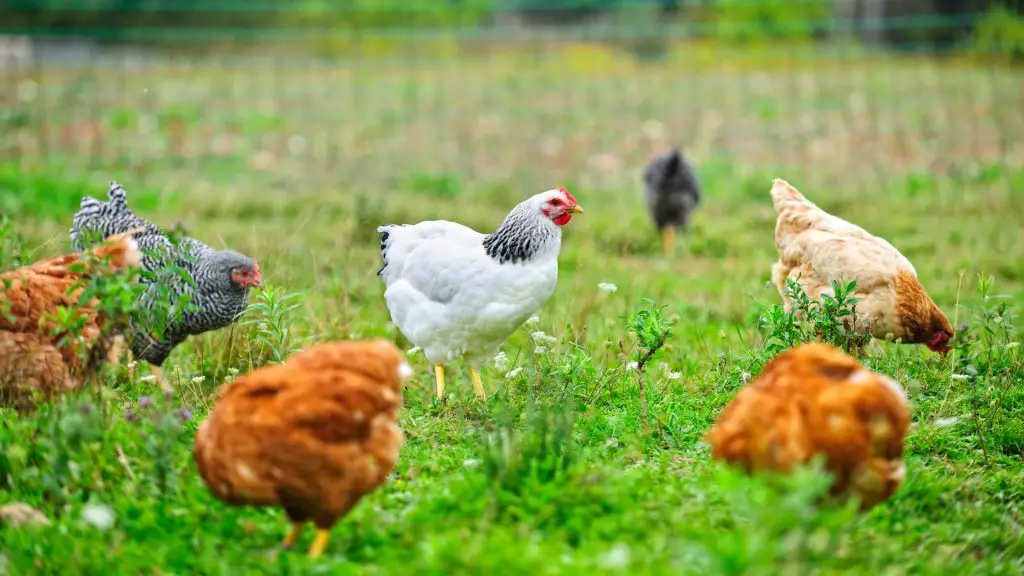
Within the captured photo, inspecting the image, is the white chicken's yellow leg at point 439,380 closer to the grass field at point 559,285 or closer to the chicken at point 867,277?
the grass field at point 559,285

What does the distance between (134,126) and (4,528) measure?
9.57 meters

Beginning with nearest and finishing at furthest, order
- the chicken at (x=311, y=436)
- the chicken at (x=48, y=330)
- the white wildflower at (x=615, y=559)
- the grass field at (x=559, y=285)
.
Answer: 1. the white wildflower at (x=615, y=559)
2. the chicken at (x=311, y=436)
3. the grass field at (x=559, y=285)
4. the chicken at (x=48, y=330)

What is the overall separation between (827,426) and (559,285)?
3874 mm

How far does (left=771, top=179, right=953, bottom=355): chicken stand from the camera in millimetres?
4570

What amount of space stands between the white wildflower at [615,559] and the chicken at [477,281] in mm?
1573

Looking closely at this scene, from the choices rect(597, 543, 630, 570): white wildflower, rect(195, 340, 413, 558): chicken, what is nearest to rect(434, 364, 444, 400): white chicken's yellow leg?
rect(195, 340, 413, 558): chicken

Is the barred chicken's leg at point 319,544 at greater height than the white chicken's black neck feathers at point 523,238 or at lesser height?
lesser

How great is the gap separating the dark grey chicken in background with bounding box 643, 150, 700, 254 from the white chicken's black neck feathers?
3973 millimetres

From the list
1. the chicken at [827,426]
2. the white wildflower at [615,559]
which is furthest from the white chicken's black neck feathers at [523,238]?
the white wildflower at [615,559]

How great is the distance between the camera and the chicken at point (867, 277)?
4570mm

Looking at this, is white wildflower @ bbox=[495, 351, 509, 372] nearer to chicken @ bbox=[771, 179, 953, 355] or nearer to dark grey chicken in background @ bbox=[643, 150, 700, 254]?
chicken @ bbox=[771, 179, 953, 355]

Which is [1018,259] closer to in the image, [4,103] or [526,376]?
[526,376]

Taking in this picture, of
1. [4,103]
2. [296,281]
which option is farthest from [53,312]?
[4,103]

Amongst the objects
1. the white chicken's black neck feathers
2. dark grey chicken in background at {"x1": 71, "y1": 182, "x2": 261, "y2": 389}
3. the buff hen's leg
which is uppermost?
the white chicken's black neck feathers
